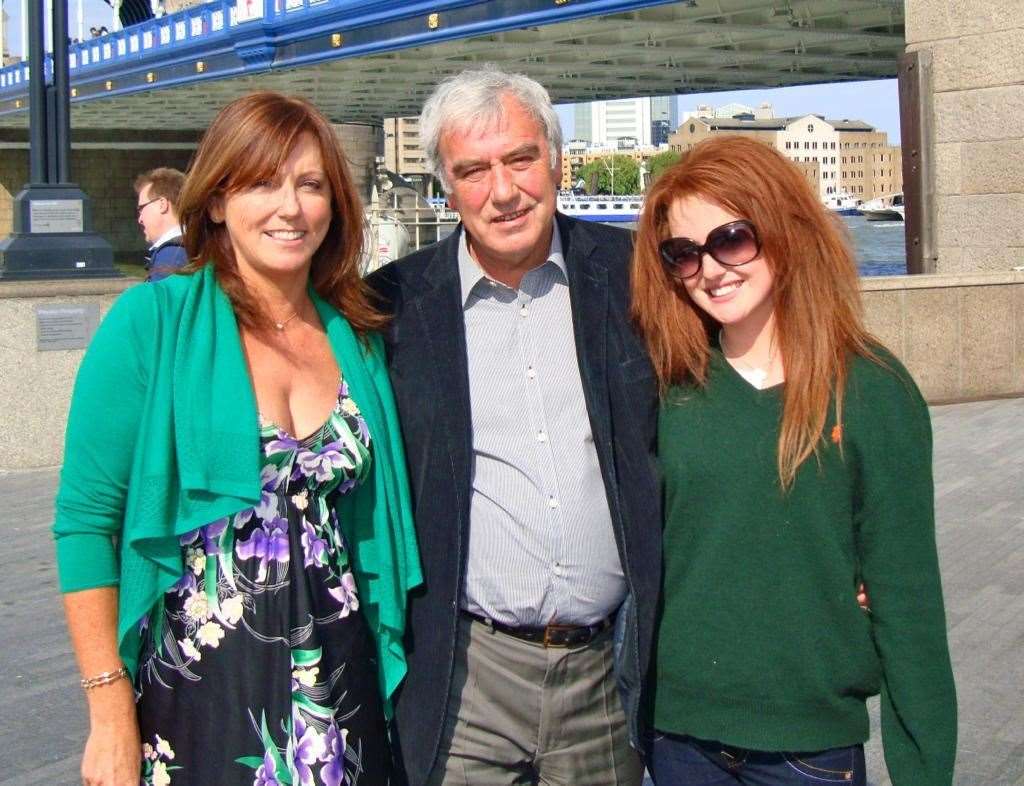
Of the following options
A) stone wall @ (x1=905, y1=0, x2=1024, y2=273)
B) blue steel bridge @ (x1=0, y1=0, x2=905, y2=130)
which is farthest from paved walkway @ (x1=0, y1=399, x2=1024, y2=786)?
blue steel bridge @ (x1=0, y1=0, x2=905, y2=130)

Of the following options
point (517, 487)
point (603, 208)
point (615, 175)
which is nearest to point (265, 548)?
point (517, 487)

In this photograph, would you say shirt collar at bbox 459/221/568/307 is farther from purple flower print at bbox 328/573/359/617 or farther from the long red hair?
purple flower print at bbox 328/573/359/617

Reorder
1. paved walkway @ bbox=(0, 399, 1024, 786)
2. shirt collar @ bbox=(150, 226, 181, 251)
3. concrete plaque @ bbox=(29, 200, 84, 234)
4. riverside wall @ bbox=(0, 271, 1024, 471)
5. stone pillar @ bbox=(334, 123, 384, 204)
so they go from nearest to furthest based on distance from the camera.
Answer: paved walkway @ bbox=(0, 399, 1024, 786) → shirt collar @ bbox=(150, 226, 181, 251) → riverside wall @ bbox=(0, 271, 1024, 471) → concrete plaque @ bbox=(29, 200, 84, 234) → stone pillar @ bbox=(334, 123, 384, 204)

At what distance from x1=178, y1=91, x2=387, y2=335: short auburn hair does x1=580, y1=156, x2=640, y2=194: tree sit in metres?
136

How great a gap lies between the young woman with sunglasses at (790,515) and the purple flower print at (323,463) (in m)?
0.52

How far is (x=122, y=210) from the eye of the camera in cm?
5569

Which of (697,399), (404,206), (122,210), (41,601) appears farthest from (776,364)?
(122,210)

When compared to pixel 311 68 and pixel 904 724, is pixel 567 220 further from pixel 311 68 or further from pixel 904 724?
pixel 311 68

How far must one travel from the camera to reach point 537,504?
2182mm

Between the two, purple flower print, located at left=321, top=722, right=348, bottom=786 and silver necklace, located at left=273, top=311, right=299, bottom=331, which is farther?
silver necklace, located at left=273, top=311, right=299, bottom=331

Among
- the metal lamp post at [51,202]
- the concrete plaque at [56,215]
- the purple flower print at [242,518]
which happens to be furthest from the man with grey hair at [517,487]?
the concrete plaque at [56,215]

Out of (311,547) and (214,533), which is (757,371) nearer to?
(311,547)

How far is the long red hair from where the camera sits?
6.35 ft

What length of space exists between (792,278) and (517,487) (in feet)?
1.90
